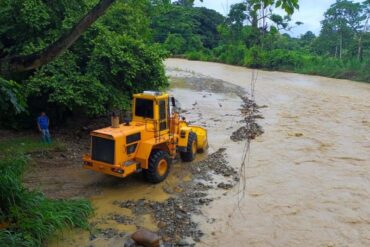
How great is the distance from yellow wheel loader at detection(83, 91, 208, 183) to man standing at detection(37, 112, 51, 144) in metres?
2.71

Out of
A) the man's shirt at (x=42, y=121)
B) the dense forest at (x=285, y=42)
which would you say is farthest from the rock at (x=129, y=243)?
the dense forest at (x=285, y=42)

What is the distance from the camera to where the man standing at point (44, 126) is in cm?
1159

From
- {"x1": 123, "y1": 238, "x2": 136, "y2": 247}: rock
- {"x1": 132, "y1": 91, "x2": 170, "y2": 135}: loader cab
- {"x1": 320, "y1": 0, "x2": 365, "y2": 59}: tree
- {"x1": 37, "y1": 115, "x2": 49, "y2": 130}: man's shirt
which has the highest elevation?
{"x1": 320, "y1": 0, "x2": 365, "y2": 59}: tree

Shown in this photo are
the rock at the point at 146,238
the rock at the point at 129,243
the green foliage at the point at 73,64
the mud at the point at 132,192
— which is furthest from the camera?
the green foliage at the point at 73,64

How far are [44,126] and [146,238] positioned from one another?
598cm

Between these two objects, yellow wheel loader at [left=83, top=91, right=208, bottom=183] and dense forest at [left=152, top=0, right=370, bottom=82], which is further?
dense forest at [left=152, top=0, right=370, bottom=82]

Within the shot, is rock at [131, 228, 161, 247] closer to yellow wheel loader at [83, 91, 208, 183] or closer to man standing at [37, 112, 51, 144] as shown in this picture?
yellow wheel loader at [83, 91, 208, 183]

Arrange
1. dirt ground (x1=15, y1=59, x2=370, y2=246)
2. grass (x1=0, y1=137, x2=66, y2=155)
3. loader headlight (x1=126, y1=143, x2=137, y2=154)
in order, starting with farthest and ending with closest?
grass (x1=0, y1=137, x2=66, y2=155), loader headlight (x1=126, y1=143, x2=137, y2=154), dirt ground (x1=15, y1=59, x2=370, y2=246)

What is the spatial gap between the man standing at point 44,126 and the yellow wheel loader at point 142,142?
8.89ft

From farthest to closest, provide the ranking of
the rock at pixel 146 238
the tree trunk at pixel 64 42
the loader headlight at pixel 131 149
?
the loader headlight at pixel 131 149
the rock at pixel 146 238
the tree trunk at pixel 64 42

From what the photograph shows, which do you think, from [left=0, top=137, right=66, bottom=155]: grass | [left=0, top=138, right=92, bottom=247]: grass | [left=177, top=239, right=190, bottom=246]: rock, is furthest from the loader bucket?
[left=0, top=138, right=92, bottom=247]: grass

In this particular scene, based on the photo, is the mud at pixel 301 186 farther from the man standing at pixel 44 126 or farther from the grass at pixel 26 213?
the man standing at pixel 44 126

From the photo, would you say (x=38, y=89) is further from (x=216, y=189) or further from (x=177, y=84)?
(x=177, y=84)

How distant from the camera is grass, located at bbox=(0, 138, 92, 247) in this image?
20.5ft
